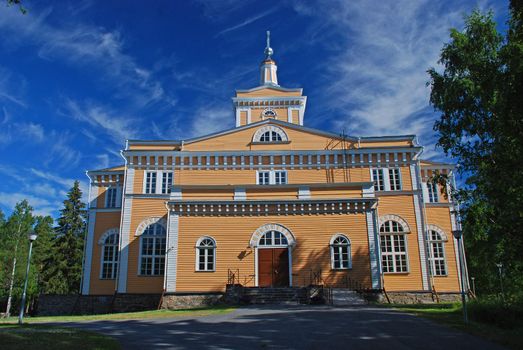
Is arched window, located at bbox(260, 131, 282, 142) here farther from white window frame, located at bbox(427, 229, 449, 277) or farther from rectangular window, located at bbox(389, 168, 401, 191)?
white window frame, located at bbox(427, 229, 449, 277)

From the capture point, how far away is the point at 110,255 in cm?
2909

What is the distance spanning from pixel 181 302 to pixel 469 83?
59.1ft

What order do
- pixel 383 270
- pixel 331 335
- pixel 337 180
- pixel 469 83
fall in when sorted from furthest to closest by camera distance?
pixel 337 180
pixel 383 270
pixel 469 83
pixel 331 335

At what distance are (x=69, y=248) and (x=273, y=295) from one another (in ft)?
75.6

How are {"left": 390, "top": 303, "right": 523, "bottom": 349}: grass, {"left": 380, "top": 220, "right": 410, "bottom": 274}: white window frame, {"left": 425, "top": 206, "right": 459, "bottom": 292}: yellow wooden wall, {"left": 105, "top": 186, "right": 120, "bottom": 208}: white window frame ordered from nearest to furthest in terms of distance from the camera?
1. {"left": 390, "top": 303, "right": 523, "bottom": 349}: grass
2. {"left": 380, "top": 220, "right": 410, "bottom": 274}: white window frame
3. {"left": 425, "top": 206, "right": 459, "bottom": 292}: yellow wooden wall
4. {"left": 105, "top": 186, "right": 120, "bottom": 208}: white window frame

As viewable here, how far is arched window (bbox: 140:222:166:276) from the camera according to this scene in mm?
26922

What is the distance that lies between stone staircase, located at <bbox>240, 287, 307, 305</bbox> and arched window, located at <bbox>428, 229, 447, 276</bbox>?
11.1 m

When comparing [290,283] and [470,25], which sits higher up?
[470,25]

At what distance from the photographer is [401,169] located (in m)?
28.4

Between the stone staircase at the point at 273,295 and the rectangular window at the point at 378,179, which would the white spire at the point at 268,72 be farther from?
the stone staircase at the point at 273,295

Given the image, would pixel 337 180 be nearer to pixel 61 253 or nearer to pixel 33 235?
pixel 33 235

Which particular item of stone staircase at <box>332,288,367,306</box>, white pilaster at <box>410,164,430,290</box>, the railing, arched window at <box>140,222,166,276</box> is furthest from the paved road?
arched window at <box>140,222,166,276</box>

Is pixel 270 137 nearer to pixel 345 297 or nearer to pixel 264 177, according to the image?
pixel 264 177

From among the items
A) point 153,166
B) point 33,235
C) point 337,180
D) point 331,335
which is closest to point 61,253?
point 153,166
